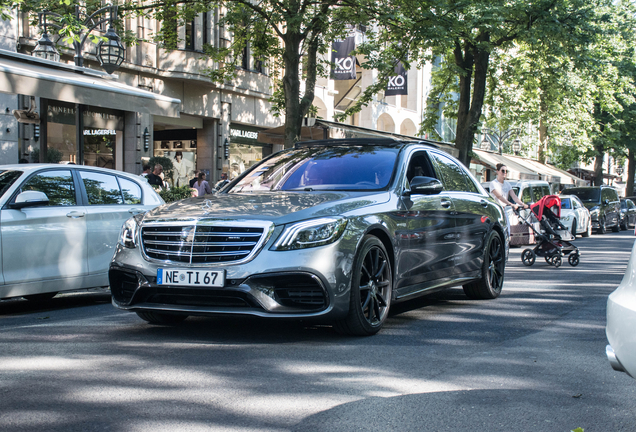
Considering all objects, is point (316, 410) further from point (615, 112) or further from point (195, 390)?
point (615, 112)

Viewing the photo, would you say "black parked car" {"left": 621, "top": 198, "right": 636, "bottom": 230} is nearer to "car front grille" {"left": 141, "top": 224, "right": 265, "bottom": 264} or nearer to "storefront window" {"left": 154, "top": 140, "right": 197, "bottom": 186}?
"storefront window" {"left": 154, "top": 140, "right": 197, "bottom": 186}

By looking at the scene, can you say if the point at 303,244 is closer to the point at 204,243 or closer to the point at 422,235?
the point at 204,243

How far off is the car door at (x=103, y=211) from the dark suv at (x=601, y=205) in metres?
24.4

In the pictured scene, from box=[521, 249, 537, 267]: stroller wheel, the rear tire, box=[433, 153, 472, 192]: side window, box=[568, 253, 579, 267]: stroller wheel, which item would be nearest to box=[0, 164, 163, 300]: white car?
the rear tire

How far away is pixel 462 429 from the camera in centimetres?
365

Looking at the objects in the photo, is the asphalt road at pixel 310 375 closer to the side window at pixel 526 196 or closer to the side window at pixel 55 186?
the side window at pixel 55 186

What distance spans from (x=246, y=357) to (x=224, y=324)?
139cm

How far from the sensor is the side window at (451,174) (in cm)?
784

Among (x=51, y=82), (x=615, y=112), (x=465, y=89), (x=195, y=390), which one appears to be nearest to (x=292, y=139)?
(x=51, y=82)

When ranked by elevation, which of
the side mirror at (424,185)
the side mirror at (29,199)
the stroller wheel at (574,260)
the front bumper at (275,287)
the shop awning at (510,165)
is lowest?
the stroller wheel at (574,260)

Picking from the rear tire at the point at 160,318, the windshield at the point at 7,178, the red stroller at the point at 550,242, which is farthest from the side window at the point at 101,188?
the red stroller at the point at 550,242

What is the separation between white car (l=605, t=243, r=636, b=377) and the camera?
10.0 feet

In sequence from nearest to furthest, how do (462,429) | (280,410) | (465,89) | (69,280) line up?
(462,429) → (280,410) → (69,280) → (465,89)

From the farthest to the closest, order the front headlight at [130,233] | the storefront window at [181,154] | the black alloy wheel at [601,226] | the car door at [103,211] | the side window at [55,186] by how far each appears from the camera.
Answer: the black alloy wheel at [601,226]
the storefront window at [181,154]
the car door at [103,211]
the side window at [55,186]
the front headlight at [130,233]
